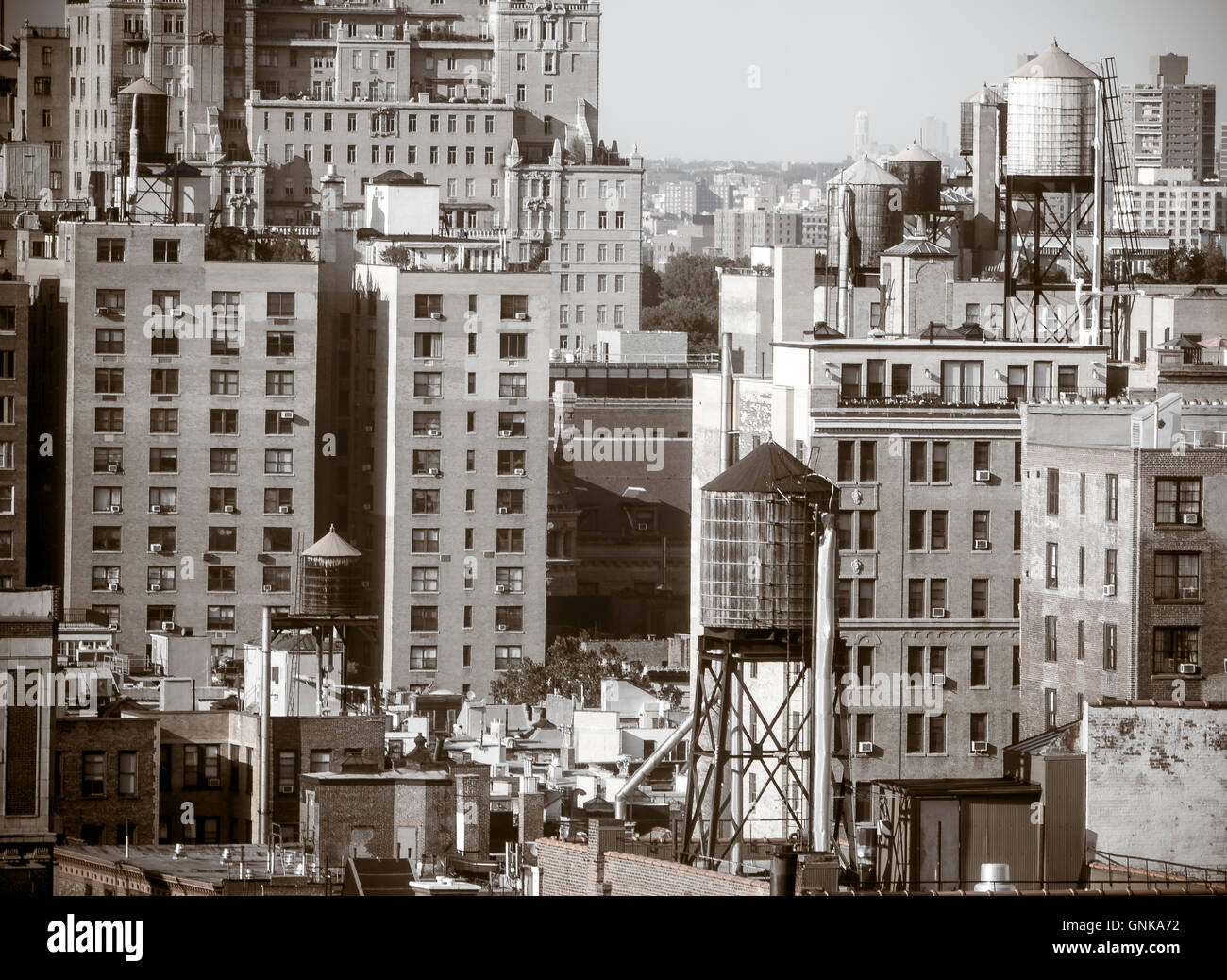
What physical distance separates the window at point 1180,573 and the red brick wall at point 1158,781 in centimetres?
747

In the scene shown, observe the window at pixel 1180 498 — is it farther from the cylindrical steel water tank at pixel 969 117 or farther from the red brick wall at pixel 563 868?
the cylindrical steel water tank at pixel 969 117

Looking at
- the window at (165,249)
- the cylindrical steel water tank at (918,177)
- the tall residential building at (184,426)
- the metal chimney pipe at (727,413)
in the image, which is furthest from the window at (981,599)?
the window at (165,249)

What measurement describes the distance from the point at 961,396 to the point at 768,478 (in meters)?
14.0

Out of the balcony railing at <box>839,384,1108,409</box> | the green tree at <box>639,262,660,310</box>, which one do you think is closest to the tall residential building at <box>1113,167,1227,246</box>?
the balcony railing at <box>839,384,1108,409</box>

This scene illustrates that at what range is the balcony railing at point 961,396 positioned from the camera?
161 feet

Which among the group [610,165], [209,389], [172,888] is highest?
[610,165]

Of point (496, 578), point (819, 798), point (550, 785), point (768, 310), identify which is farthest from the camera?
point (496, 578)

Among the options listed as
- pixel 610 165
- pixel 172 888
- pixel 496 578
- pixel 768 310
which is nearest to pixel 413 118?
pixel 610 165

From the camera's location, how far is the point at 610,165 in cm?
11294

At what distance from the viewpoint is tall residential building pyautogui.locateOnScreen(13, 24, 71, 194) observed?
9444 cm

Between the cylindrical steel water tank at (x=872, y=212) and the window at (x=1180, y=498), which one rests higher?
the cylindrical steel water tank at (x=872, y=212)

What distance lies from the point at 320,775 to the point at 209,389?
3420 cm
